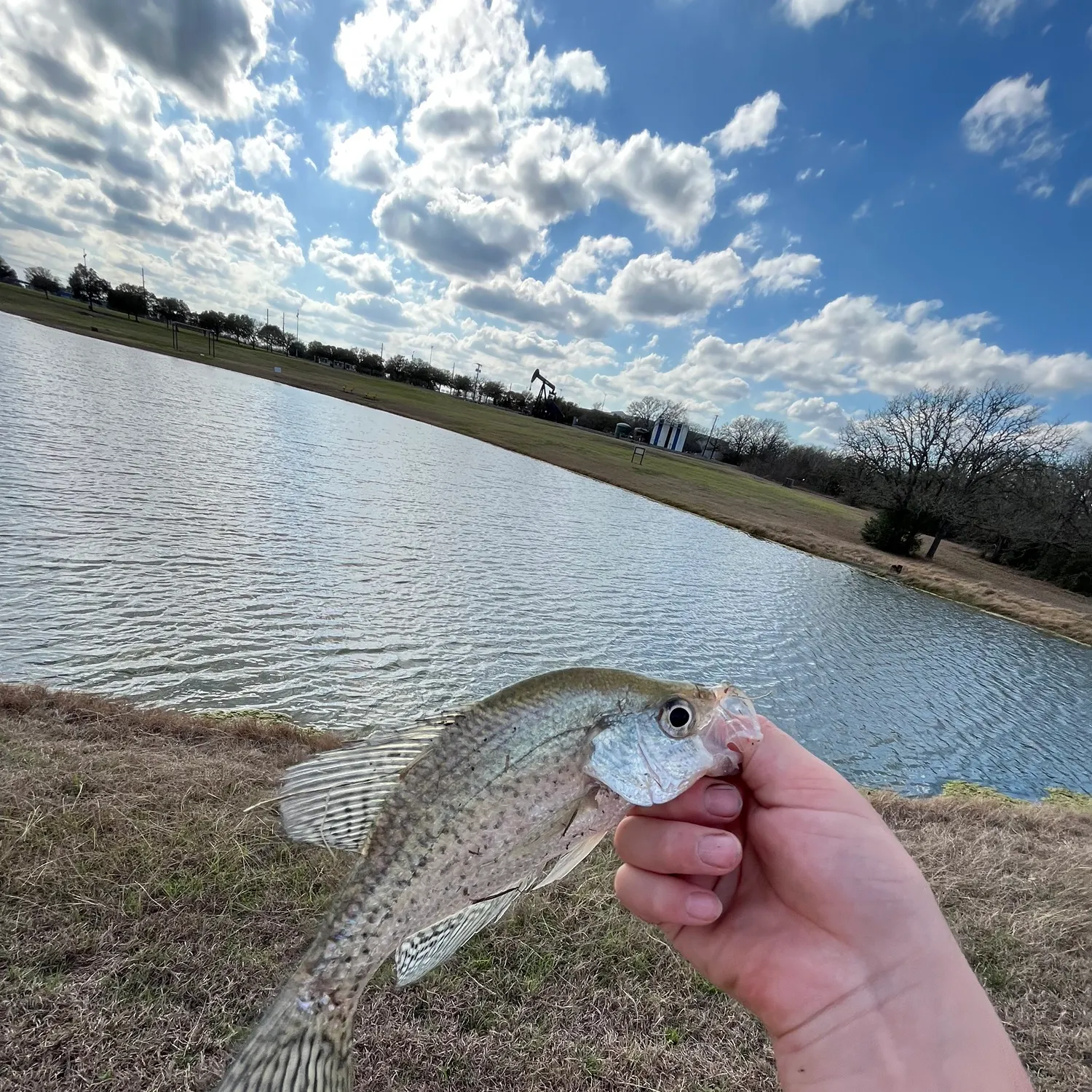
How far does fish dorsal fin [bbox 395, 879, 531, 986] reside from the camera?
2.02 metres

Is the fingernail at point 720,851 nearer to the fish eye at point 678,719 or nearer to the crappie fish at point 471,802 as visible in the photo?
the crappie fish at point 471,802

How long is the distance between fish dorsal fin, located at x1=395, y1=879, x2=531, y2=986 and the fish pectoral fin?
9 centimetres

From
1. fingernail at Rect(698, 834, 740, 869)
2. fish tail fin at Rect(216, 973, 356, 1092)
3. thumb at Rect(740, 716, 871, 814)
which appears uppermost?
thumb at Rect(740, 716, 871, 814)

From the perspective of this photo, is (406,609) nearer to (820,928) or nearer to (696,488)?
(820,928)

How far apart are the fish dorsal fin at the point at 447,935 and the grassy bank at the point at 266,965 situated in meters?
1.77

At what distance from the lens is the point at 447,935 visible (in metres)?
2.09

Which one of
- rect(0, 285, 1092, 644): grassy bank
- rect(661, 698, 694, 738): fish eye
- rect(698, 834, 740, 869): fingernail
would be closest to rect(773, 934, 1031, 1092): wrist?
rect(698, 834, 740, 869): fingernail

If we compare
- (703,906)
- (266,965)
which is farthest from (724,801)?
(266,965)

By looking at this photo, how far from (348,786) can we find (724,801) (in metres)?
1.49

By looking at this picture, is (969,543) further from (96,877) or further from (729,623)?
(96,877)

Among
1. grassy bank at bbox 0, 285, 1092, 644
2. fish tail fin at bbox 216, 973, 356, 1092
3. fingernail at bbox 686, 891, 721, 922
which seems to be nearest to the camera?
fish tail fin at bbox 216, 973, 356, 1092

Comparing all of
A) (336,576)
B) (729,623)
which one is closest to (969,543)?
(729,623)

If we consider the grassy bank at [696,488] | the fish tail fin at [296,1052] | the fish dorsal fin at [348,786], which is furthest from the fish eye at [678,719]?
the grassy bank at [696,488]

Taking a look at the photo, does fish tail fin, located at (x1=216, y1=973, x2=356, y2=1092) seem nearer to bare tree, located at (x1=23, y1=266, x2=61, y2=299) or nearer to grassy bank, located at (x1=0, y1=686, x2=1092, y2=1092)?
grassy bank, located at (x1=0, y1=686, x2=1092, y2=1092)
